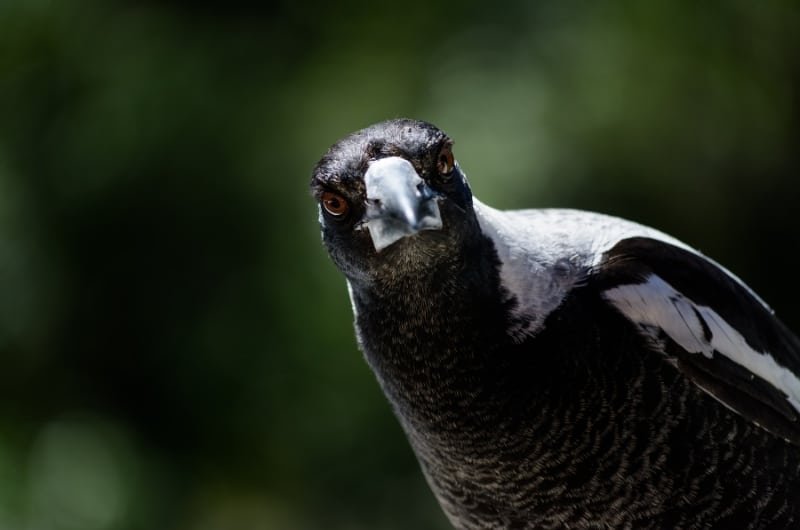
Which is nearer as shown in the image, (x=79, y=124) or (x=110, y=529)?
(x=110, y=529)

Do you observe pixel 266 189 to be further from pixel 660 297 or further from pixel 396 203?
pixel 396 203

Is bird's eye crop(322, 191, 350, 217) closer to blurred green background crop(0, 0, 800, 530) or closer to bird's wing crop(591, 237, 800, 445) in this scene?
bird's wing crop(591, 237, 800, 445)

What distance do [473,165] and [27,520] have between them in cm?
211

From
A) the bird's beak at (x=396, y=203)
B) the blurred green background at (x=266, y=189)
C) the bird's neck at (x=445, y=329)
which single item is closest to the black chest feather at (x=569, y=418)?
the bird's neck at (x=445, y=329)

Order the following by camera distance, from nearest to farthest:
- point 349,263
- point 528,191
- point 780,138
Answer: point 349,263, point 528,191, point 780,138

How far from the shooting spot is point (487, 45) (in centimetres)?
403

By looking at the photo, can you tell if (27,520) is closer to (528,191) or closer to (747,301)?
(528,191)

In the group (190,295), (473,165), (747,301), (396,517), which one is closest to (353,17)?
(473,165)

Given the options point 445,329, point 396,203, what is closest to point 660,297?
point 445,329

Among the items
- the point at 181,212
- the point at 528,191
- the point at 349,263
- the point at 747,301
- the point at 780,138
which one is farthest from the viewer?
the point at 181,212

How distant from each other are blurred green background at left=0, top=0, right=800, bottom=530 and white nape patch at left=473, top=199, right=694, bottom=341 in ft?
5.43

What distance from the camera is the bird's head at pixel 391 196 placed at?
160cm

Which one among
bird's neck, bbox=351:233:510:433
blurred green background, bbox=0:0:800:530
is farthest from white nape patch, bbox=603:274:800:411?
blurred green background, bbox=0:0:800:530

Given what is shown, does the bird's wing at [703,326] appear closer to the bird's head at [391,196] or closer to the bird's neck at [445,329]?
the bird's neck at [445,329]
